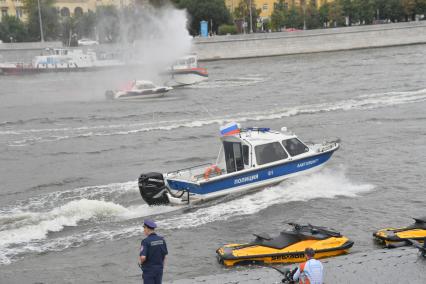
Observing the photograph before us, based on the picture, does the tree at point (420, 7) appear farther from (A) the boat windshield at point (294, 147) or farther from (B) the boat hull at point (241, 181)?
(B) the boat hull at point (241, 181)

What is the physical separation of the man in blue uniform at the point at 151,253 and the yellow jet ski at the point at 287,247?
5.08 meters

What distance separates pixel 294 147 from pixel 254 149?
71.4 inches

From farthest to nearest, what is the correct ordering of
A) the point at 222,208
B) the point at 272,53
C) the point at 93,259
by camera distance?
the point at 272,53, the point at 222,208, the point at 93,259

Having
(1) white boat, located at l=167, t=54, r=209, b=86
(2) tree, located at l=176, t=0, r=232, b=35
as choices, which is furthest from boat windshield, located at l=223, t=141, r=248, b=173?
(2) tree, located at l=176, t=0, r=232, b=35

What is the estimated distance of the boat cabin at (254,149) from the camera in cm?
2284

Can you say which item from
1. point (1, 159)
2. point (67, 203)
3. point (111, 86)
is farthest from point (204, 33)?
point (67, 203)

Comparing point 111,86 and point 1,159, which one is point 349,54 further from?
point 1,159

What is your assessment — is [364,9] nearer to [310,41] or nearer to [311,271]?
[310,41]

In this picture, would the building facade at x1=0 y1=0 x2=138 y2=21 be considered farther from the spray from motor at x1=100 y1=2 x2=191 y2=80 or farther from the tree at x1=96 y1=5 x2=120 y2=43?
the spray from motor at x1=100 y1=2 x2=191 y2=80

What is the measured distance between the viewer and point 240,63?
90.3m

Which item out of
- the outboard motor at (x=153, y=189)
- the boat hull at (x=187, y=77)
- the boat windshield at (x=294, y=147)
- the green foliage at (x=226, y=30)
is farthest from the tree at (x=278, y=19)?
the outboard motor at (x=153, y=189)

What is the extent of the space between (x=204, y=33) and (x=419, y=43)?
31.9 metres

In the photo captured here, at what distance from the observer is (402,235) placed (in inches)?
698

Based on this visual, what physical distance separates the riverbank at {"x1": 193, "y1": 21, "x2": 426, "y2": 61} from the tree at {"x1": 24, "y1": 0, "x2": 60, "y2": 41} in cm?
2939
